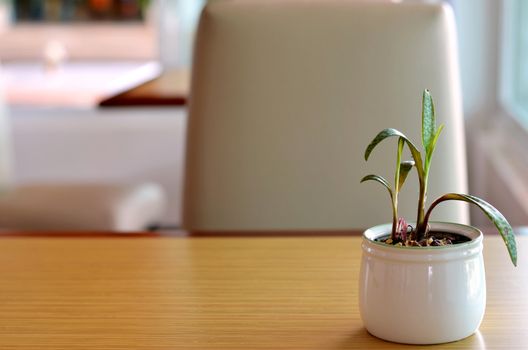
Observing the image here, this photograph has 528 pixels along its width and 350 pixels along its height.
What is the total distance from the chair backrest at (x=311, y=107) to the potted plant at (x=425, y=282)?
552 millimetres

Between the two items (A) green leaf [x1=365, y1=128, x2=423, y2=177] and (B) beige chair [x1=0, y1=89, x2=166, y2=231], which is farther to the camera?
(B) beige chair [x1=0, y1=89, x2=166, y2=231]

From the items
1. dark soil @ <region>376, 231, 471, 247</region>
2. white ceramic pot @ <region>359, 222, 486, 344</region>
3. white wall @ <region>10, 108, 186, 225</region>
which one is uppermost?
dark soil @ <region>376, 231, 471, 247</region>

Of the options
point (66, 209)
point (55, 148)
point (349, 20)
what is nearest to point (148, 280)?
point (349, 20)

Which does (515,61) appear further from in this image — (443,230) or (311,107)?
(443,230)

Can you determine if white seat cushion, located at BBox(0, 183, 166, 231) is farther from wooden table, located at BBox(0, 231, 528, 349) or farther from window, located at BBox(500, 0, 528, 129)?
wooden table, located at BBox(0, 231, 528, 349)

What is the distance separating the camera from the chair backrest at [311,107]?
114 centimetres

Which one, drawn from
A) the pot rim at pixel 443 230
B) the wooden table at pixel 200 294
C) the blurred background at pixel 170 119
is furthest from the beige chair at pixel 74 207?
the pot rim at pixel 443 230

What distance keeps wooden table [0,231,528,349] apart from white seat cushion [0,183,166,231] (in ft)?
4.04

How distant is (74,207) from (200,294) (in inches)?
59.5

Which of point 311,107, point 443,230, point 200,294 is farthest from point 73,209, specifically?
point 443,230

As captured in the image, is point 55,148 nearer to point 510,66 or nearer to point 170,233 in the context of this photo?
point 510,66

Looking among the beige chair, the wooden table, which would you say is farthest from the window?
the wooden table

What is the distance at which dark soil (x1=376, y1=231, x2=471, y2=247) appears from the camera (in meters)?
0.58

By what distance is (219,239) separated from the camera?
89 cm
